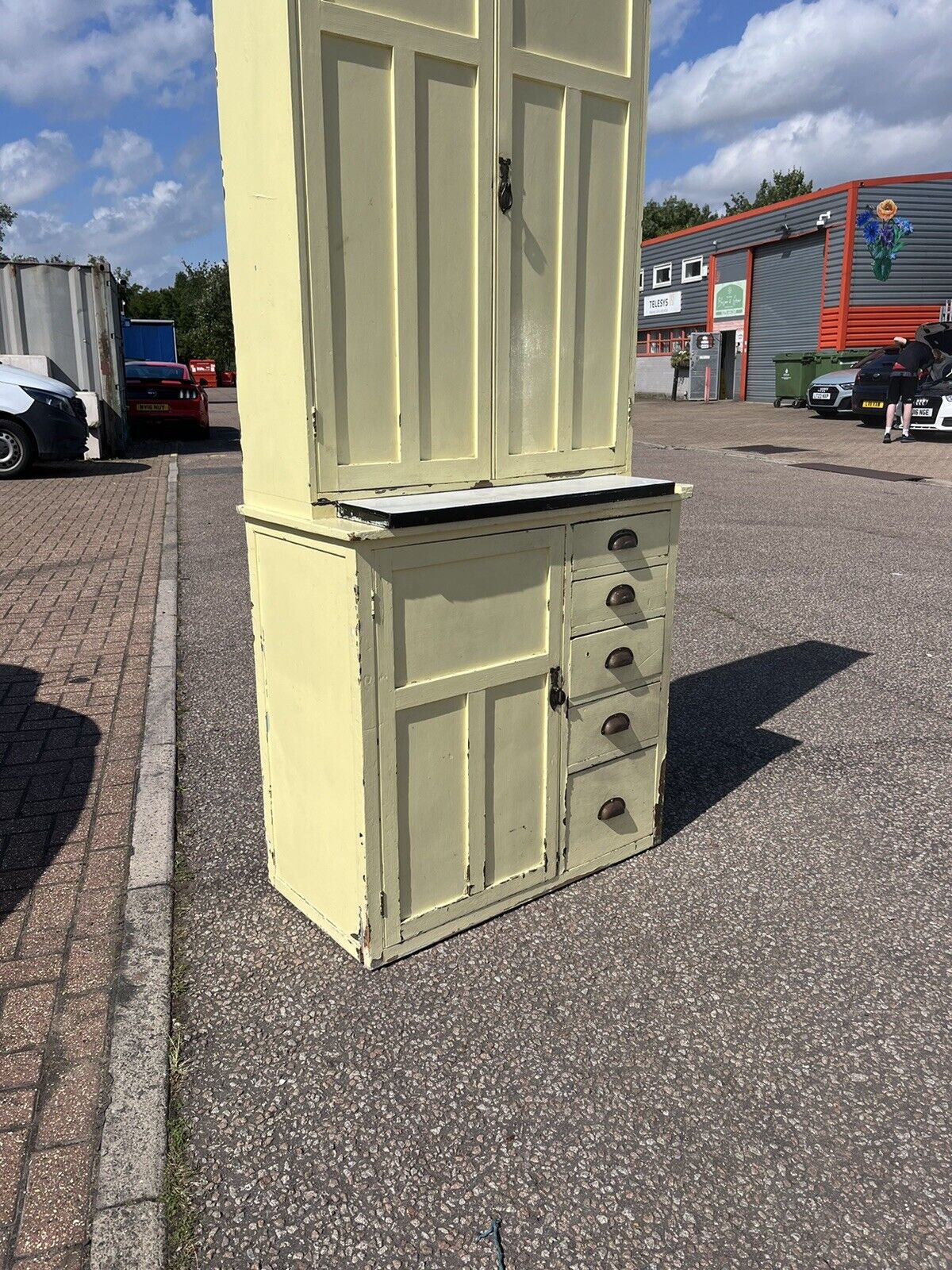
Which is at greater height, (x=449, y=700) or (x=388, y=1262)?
(x=449, y=700)

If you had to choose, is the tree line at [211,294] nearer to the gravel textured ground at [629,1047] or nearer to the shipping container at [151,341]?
the shipping container at [151,341]

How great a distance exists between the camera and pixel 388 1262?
2.01 m

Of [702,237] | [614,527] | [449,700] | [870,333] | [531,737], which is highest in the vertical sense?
[702,237]

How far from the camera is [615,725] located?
11.5ft

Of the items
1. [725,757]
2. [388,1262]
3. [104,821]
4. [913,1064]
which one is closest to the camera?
[388,1262]

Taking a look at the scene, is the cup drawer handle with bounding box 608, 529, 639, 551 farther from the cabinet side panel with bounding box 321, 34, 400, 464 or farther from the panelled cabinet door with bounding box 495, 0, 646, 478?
the cabinet side panel with bounding box 321, 34, 400, 464

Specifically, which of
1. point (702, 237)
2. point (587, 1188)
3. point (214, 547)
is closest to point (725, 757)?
point (587, 1188)

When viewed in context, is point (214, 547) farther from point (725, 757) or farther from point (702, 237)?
point (702, 237)

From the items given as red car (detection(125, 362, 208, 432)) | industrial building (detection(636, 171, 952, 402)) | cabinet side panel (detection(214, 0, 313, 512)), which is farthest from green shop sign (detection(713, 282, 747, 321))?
cabinet side panel (detection(214, 0, 313, 512))

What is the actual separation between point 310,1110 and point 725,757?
279 centimetres

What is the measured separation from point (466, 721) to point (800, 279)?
97.4ft

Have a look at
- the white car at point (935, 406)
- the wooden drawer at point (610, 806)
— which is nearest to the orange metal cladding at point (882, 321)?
the white car at point (935, 406)

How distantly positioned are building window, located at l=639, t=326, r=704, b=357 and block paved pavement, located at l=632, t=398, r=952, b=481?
680 cm

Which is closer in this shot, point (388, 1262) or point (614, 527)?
point (388, 1262)
